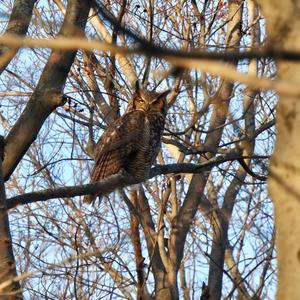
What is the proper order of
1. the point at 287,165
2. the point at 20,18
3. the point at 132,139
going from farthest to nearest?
the point at 132,139
the point at 20,18
the point at 287,165

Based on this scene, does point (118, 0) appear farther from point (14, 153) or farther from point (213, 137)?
point (14, 153)

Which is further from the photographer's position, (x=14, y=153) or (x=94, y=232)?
(x=94, y=232)

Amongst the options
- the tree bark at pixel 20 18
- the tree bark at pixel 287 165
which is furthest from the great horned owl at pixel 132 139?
the tree bark at pixel 287 165

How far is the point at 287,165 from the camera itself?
151 centimetres

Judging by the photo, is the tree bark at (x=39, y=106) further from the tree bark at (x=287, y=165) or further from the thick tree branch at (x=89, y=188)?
the tree bark at (x=287, y=165)

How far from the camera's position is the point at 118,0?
646 cm

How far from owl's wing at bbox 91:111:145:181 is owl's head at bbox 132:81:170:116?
9 centimetres

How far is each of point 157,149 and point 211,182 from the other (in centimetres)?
160

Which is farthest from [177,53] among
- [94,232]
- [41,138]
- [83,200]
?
[41,138]

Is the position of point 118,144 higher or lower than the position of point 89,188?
higher

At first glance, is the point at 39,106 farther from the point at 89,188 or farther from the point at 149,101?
the point at 149,101

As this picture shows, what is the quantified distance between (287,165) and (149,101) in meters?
4.91

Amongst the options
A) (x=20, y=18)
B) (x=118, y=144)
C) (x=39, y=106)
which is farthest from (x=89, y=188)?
(x=118, y=144)

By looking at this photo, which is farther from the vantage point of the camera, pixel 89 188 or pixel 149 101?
pixel 149 101
